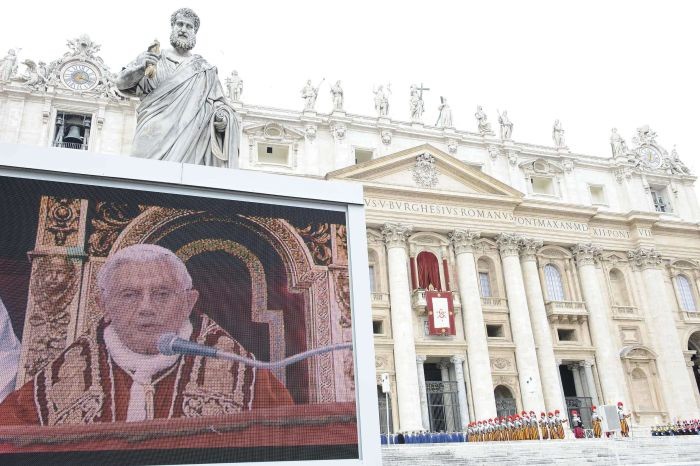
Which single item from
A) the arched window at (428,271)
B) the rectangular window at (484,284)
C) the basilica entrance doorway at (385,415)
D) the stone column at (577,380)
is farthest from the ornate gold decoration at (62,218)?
the stone column at (577,380)

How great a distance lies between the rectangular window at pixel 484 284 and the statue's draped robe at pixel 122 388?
89.3 feet

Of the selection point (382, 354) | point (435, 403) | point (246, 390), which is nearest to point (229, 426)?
point (246, 390)

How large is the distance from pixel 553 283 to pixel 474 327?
6.85m

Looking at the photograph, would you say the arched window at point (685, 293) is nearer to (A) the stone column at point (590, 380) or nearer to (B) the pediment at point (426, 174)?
(A) the stone column at point (590, 380)

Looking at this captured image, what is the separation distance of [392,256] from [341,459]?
23981 millimetres

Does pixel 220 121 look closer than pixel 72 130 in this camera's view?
Yes

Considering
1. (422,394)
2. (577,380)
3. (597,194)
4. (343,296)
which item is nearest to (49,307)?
(343,296)

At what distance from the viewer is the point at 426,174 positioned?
105 ft

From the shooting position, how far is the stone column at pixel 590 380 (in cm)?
3120

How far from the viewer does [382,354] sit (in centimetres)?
2822

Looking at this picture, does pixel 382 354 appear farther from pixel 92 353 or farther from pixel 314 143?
pixel 92 353

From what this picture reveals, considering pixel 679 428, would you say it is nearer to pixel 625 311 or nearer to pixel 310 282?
pixel 625 311

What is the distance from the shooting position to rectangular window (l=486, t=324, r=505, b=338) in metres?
31.1

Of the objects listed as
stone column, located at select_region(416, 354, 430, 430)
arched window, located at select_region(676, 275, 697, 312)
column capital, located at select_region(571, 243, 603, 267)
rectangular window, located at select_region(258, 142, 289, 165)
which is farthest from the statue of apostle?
arched window, located at select_region(676, 275, 697, 312)
